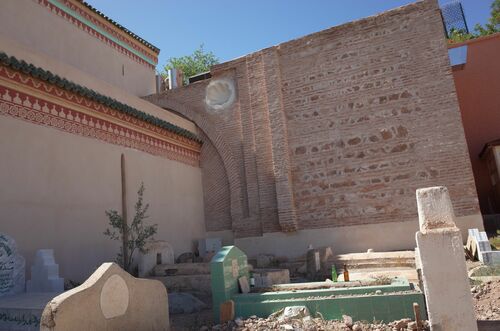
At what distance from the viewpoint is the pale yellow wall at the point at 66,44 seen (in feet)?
32.3

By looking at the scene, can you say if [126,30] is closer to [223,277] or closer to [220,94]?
[220,94]

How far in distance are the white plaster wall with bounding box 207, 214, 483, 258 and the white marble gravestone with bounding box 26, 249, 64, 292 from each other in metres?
5.46

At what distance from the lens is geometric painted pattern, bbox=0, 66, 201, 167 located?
670 cm

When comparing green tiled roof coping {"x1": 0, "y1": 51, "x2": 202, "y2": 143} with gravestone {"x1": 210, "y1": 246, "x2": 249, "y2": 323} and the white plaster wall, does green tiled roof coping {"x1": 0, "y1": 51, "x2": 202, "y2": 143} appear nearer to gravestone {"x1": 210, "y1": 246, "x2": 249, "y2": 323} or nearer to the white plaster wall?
the white plaster wall

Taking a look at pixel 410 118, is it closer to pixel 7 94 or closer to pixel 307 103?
pixel 307 103

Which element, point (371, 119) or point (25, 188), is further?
point (371, 119)

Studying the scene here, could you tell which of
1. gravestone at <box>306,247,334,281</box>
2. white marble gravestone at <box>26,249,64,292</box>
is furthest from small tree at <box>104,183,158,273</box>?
gravestone at <box>306,247,334,281</box>

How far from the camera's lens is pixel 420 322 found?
4.39 m

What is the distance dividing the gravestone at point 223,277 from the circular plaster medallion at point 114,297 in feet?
5.21

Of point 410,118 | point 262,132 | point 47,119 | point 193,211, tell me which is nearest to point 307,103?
point 262,132

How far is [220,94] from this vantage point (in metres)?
11.9

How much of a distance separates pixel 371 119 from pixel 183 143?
4.99m

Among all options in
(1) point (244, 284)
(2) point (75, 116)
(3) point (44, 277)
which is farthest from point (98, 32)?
(1) point (244, 284)

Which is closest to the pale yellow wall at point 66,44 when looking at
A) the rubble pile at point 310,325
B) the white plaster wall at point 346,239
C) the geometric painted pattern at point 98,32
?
the geometric painted pattern at point 98,32
